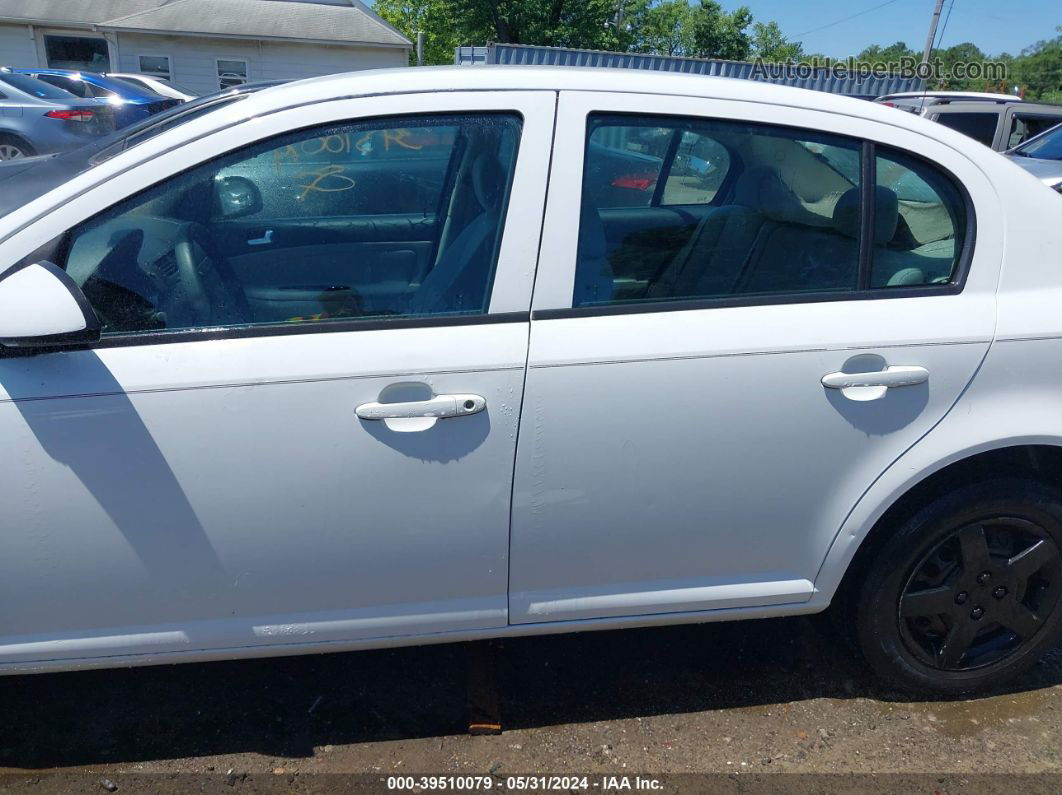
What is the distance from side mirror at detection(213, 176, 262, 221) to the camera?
219cm

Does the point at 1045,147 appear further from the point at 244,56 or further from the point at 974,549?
the point at 244,56

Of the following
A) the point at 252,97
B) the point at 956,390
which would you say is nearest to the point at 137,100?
the point at 252,97

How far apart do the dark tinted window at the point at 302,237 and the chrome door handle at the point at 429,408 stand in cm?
24

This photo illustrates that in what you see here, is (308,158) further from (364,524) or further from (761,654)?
(761,654)

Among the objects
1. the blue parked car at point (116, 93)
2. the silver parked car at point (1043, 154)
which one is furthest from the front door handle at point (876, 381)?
the blue parked car at point (116, 93)

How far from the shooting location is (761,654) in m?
2.97

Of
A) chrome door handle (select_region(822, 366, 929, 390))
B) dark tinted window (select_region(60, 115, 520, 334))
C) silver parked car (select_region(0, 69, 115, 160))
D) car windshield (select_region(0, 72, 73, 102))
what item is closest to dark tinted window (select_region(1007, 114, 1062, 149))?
chrome door handle (select_region(822, 366, 929, 390))

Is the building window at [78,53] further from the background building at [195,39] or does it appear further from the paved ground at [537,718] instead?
the paved ground at [537,718]

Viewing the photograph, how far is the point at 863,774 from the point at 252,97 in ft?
7.88

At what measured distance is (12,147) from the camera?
12.2 meters

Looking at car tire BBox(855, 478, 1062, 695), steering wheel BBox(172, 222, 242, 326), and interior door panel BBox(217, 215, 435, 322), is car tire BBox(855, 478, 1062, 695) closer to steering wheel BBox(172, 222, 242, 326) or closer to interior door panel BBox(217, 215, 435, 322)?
interior door panel BBox(217, 215, 435, 322)

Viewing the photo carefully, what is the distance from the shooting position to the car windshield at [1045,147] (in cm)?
1033

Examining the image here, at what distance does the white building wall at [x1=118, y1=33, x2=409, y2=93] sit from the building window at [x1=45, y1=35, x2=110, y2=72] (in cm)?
127

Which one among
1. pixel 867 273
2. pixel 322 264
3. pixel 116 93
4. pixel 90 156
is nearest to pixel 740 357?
pixel 867 273
